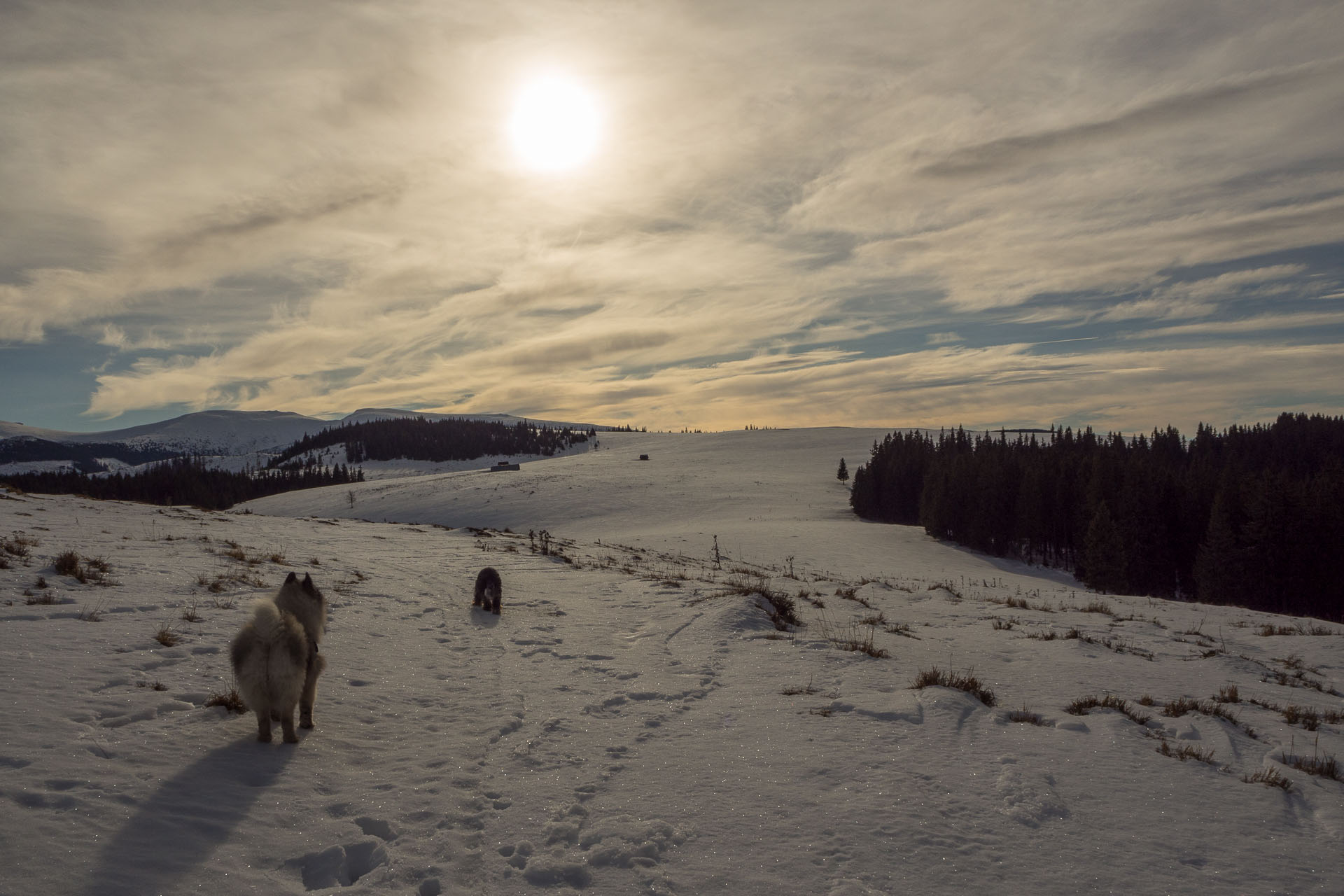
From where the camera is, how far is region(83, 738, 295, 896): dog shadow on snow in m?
3.34

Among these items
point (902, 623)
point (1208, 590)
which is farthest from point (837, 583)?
point (1208, 590)

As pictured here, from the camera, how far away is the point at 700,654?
31.3 ft

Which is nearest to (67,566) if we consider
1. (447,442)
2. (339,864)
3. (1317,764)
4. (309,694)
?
(309,694)

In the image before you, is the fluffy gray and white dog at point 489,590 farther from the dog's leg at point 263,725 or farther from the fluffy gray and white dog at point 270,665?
the dog's leg at point 263,725

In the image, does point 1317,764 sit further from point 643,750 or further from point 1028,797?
point 643,750

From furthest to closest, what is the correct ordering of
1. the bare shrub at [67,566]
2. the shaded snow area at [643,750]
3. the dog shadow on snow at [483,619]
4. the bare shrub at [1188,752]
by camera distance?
1. the dog shadow on snow at [483,619]
2. the bare shrub at [67,566]
3. the bare shrub at [1188,752]
4. the shaded snow area at [643,750]

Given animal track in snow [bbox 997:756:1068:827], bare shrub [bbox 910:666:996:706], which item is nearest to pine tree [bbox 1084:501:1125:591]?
bare shrub [bbox 910:666:996:706]

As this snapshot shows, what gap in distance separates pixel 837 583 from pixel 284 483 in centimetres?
14125

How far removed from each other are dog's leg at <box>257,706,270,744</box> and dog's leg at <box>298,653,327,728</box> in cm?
46

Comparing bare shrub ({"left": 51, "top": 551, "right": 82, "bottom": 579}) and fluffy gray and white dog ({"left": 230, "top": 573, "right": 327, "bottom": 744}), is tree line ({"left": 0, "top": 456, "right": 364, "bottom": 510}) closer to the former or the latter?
bare shrub ({"left": 51, "top": 551, "right": 82, "bottom": 579})

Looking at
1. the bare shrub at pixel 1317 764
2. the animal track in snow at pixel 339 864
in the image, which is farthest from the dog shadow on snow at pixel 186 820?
the bare shrub at pixel 1317 764

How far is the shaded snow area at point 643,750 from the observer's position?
12.7 feet

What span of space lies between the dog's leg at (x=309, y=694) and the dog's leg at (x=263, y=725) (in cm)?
46

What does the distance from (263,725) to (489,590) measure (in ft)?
24.0
